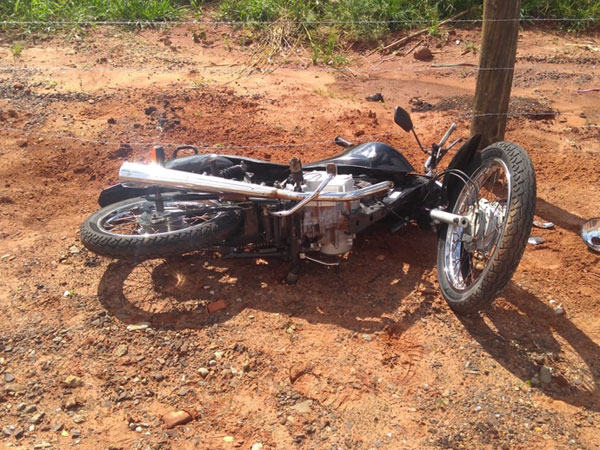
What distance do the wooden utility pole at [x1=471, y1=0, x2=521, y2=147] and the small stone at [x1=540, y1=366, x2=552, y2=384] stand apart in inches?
87.4

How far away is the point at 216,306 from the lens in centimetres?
362

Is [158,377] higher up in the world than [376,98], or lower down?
lower down

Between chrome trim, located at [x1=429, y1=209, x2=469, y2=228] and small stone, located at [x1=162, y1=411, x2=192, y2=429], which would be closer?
small stone, located at [x1=162, y1=411, x2=192, y2=429]

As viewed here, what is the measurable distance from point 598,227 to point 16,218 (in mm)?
4443

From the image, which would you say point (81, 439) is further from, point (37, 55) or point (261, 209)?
point (37, 55)

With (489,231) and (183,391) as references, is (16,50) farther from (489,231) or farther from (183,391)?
(489,231)

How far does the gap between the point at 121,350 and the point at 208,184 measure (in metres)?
1.09

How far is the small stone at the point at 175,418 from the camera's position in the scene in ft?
9.29

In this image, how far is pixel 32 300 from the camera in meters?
3.70

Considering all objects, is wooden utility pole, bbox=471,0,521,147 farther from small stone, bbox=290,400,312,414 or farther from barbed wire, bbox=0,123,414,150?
small stone, bbox=290,400,312,414

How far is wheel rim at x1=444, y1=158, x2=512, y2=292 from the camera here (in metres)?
3.42

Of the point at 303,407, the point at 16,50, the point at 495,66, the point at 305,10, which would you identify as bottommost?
the point at 303,407

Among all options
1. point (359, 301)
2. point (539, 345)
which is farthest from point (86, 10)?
point (539, 345)

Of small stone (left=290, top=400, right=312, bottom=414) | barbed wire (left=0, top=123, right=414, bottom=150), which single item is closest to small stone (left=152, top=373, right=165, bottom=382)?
small stone (left=290, top=400, right=312, bottom=414)
